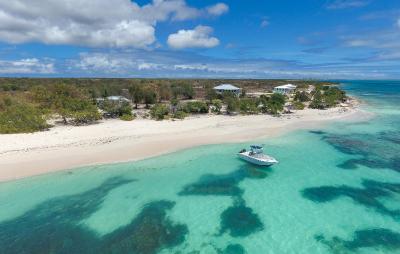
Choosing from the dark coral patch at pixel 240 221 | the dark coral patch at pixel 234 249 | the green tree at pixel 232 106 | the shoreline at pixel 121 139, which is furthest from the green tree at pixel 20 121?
the dark coral patch at pixel 234 249

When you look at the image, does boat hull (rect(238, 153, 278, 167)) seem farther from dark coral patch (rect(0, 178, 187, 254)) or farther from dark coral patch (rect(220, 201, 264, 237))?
dark coral patch (rect(0, 178, 187, 254))

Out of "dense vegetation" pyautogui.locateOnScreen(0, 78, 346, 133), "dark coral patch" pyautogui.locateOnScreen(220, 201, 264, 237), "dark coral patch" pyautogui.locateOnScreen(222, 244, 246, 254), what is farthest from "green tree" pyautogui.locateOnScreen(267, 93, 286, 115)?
"dark coral patch" pyautogui.locateOnScreen(222, 244, 246, 254)

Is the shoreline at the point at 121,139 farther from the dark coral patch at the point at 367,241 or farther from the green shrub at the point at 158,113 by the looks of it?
the dark coral patch at the point at 367,241

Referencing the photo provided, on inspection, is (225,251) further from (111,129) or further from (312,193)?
(111,129)

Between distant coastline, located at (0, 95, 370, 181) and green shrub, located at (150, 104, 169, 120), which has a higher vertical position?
green shrub, located at (150, 104, 169, 120)

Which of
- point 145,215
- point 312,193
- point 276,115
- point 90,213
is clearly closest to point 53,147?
point 90,213
